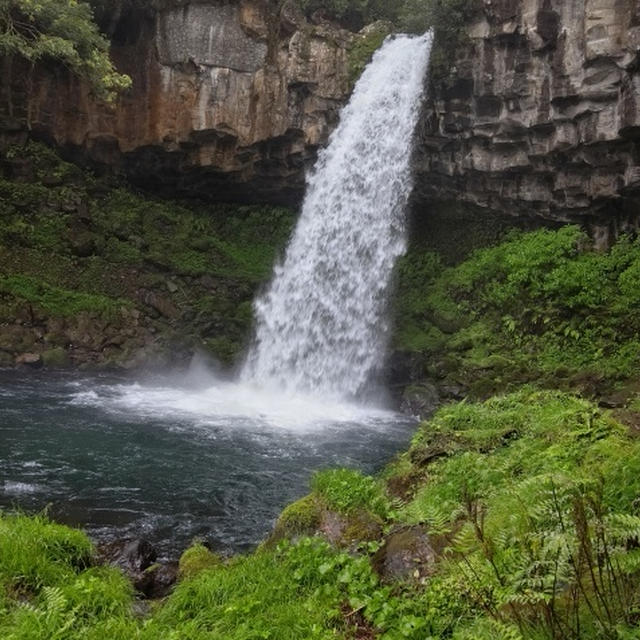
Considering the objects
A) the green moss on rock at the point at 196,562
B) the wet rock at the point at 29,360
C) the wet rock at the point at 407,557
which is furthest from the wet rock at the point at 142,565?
the wet rock at the point at 29,360

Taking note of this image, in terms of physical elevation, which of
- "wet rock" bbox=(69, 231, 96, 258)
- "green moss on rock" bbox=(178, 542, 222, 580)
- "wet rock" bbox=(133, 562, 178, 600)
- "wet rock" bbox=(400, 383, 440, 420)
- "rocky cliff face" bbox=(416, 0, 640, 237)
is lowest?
"wet rock" bbox=(133, 562, 178, 600)

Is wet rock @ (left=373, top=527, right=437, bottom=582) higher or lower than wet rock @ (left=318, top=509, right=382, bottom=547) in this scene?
higher

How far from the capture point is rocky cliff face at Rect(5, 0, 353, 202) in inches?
746

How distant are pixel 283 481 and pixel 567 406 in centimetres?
446

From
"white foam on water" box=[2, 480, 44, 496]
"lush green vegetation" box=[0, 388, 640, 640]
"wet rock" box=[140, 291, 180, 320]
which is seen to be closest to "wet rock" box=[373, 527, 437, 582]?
"lush green vegetation" box=[0, 388, 640, 640]

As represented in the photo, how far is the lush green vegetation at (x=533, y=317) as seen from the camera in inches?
540

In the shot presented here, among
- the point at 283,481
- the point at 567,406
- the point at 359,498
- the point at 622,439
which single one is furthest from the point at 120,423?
the point at 622,439

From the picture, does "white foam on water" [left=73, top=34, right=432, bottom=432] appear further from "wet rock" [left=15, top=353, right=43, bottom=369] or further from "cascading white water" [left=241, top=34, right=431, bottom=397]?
"wet rock" [left=15, top=353, right=43, bottom=369]

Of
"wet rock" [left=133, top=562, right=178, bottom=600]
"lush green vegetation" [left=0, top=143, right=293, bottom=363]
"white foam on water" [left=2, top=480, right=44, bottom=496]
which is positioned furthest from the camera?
"lush green vegetation" [left=0, top=143, right=293, bottom=363]

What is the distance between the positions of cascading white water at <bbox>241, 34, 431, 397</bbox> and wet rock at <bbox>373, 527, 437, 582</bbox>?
500 inches

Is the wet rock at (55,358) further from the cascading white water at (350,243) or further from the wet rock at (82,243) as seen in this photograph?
the cascading white water at (350,243)

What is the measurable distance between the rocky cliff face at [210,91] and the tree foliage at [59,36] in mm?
2728

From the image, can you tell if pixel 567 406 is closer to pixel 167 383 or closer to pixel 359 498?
pixel 359 498

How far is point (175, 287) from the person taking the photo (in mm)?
19781
